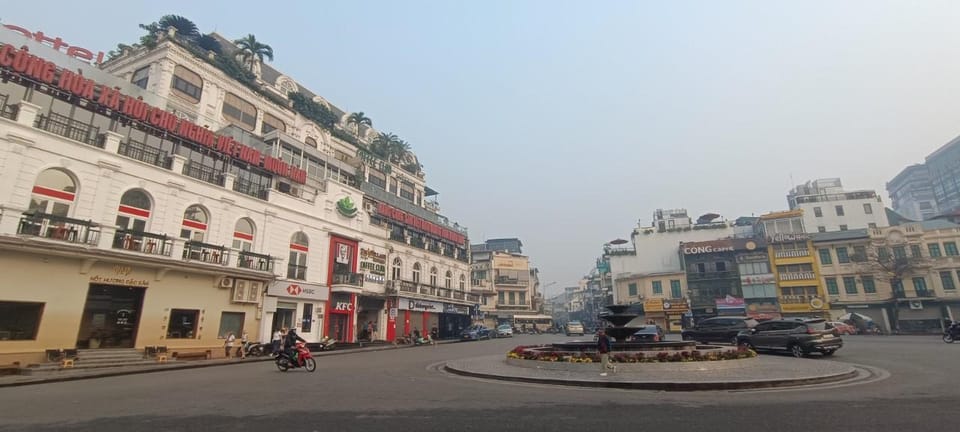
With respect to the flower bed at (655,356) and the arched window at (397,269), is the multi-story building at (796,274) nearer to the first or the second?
the arched window at (397,269)

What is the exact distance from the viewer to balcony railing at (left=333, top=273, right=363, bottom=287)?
102 ft

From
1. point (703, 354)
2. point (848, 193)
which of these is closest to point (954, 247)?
point (848, 193)

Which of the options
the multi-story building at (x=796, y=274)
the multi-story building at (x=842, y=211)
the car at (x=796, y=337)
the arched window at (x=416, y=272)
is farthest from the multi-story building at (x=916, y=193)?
the arched window at (x=416, y=272)

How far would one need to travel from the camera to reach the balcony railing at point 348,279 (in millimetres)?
31141

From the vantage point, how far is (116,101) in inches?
834

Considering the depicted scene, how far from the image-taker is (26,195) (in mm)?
17422

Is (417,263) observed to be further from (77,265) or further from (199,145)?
(77,265)

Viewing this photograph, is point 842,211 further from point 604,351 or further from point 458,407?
point 458,407

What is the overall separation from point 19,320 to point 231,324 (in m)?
8.57

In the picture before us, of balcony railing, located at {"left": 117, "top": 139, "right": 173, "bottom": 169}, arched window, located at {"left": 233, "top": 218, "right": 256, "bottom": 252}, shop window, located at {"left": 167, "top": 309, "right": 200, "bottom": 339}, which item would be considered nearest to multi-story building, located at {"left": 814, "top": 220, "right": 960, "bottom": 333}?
arched window, located at {"left": 233, "top": 218, "right": 256, "bottom": 252}

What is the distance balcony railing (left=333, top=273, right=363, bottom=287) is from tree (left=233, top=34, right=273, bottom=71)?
2081 cm

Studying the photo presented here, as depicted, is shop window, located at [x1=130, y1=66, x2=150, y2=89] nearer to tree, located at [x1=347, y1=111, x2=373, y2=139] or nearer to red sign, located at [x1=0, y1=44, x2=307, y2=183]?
red sign, located at [x1=0, y1=44, x2=307, y2=183]

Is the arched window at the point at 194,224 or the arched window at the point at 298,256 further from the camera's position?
the arched window at the point at 298,256

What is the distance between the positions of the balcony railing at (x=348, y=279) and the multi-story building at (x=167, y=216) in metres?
0.09
